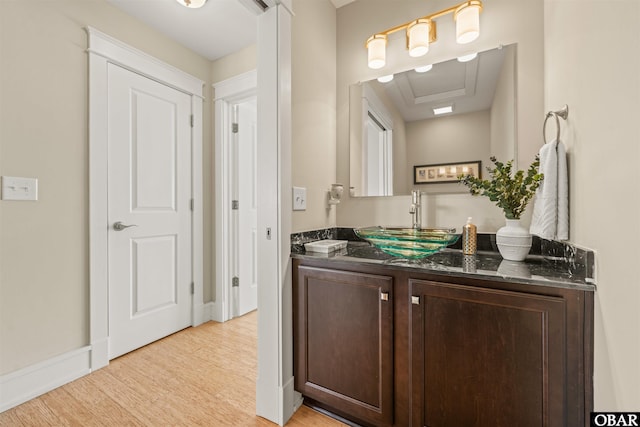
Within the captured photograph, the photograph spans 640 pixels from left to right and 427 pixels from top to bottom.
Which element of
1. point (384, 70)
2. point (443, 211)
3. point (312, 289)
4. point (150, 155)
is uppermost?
point (384, 70)

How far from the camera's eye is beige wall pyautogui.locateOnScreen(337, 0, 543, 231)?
137 cm

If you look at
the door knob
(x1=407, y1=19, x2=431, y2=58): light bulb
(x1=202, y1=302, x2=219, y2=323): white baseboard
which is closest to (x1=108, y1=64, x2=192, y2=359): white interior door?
the door knob

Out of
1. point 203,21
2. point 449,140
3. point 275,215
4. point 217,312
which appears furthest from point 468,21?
point 217,312

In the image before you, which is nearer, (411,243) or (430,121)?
(411,243)

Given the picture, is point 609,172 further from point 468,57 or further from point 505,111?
point 468,57

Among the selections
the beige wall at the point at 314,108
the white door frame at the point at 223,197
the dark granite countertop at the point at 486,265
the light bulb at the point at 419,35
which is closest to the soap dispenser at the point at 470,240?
the dark granite countertop at the point at 486,265

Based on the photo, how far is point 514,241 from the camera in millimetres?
1177

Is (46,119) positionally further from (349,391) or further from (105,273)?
(349,391)

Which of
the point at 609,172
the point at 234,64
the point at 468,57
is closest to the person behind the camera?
the point at 609,172

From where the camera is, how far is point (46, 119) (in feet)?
5.34

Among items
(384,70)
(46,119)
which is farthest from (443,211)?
(46,119)

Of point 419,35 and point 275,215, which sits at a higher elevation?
point 419,35

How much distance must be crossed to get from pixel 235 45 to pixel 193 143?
3.07 feet

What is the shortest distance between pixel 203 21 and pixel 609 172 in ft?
8.37
